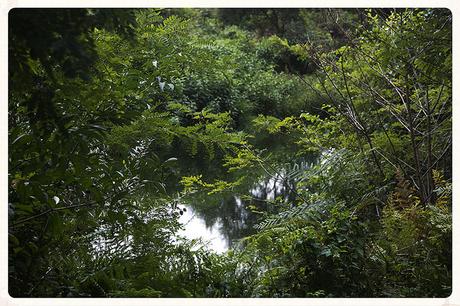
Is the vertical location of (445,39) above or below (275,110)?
above

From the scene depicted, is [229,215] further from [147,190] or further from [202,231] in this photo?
[147,190]

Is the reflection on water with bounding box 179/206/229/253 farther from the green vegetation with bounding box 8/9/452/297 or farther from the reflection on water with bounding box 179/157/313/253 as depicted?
the green vegetation with bounding box 8/9/452/297

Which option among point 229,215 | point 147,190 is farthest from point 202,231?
point 147,190

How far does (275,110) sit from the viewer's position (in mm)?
7059

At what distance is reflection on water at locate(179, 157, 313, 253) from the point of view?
128 inches

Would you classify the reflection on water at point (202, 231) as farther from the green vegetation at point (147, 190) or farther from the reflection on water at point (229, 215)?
the green vegetation at point (147, 190)

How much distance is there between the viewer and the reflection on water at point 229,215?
10.6 ft

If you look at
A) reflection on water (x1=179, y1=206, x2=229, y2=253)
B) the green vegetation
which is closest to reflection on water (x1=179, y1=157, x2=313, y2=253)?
reflection on water (x1=179, y1=206, x2=229, y2=253)

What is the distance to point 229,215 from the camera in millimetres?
3695
